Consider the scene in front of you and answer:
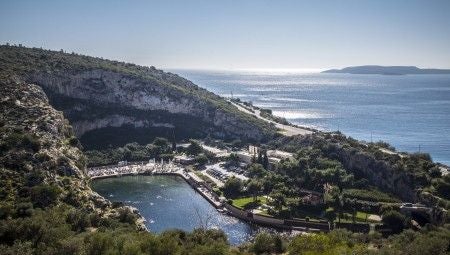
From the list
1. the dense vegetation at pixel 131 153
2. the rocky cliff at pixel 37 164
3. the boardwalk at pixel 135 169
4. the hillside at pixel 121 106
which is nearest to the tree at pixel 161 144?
the dense vegetation at pixel 131 153

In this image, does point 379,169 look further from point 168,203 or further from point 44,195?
point 44,195

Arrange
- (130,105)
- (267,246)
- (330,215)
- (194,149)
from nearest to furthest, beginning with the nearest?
(267,246) < (330,215) < (194,149) < (130,105)

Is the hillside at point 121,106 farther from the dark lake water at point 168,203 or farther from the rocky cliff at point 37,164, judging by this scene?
the rocky cliff at point 37,164

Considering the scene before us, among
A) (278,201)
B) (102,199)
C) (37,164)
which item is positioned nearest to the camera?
(37,164)

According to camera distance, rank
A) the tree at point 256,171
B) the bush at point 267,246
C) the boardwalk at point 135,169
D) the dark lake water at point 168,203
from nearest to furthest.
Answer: the bush at point 267,246 → the dark lake water at point 168,203 → the tree at point 256,171 → the boardwalk at point 135,169

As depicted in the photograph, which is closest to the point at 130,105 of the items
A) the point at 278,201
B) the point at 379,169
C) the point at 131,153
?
the point at 131,153

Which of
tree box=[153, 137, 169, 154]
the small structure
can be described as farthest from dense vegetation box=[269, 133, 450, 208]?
tree box=[153, 137, 169, 154]

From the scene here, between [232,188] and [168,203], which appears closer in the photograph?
[168,203]
